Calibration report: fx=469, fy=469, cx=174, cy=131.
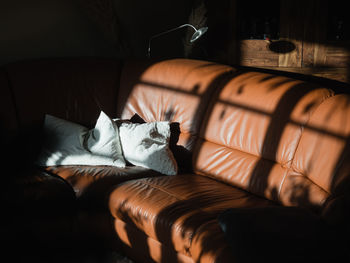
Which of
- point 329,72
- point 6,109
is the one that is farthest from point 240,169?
point 6,109

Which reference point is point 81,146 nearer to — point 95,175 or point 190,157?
point 95,175

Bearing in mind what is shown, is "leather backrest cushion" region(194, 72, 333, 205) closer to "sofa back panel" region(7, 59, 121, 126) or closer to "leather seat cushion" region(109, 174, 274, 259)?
"leather seat cushion" region(109, 174, 274, 259)

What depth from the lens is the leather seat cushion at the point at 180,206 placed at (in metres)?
2.32

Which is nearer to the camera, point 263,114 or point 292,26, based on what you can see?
point 263,114

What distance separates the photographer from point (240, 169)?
287cm

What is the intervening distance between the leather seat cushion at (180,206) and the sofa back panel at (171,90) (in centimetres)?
50

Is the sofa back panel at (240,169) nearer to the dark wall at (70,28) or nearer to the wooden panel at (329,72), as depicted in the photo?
the wooden panel at (329,72)

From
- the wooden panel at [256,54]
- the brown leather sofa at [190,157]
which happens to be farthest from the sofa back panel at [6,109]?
the wooden panel at [256,54]

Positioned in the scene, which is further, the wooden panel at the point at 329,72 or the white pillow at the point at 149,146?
the wooden panel at the point at 329,72

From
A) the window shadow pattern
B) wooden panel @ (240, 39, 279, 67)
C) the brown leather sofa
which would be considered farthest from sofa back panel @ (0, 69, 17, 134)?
wooden panel @ (240, 39, 279, 67)

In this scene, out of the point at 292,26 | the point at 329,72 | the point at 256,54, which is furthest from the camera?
the point at 256,54

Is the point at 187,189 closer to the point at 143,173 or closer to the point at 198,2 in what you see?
the point at 143,173

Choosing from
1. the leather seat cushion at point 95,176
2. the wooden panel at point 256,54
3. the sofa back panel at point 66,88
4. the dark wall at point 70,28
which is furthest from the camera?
the wooden panel at point 256,54

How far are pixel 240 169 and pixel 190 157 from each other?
48 centimetres
